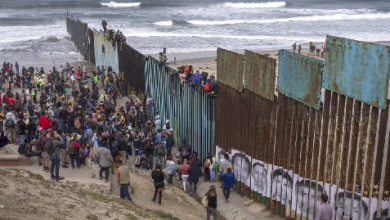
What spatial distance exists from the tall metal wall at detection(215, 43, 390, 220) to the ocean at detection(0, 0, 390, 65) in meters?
27.0

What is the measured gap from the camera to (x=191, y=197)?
12.7 metres

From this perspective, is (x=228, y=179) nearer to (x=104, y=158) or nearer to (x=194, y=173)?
(x=194, y=173)

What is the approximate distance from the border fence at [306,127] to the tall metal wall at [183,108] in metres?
0.07

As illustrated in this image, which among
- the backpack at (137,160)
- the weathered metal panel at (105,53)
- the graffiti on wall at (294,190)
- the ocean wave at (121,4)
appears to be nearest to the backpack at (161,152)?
the backpack at (137,160)

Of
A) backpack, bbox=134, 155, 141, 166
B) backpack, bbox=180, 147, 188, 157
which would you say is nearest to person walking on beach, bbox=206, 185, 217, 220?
backpack, bbox=180, 147, 188, 157

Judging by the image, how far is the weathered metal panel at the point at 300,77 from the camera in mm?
9703

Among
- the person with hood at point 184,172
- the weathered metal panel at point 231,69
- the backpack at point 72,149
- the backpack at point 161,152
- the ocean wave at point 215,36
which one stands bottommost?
the person with hood at point 184,172

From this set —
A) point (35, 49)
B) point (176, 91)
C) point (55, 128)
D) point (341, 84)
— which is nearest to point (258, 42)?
point (35, 49)

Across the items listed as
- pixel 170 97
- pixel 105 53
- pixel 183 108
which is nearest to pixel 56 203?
pixel 183 108

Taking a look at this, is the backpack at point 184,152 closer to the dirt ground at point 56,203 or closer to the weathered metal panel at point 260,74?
the weathered metal panel at point 260,74

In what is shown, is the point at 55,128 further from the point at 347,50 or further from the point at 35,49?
the point at 35,49

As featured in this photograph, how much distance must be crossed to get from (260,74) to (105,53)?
17359 mm

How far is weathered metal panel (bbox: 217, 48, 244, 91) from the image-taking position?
1191 cm

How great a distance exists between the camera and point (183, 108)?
1559 centimetres
